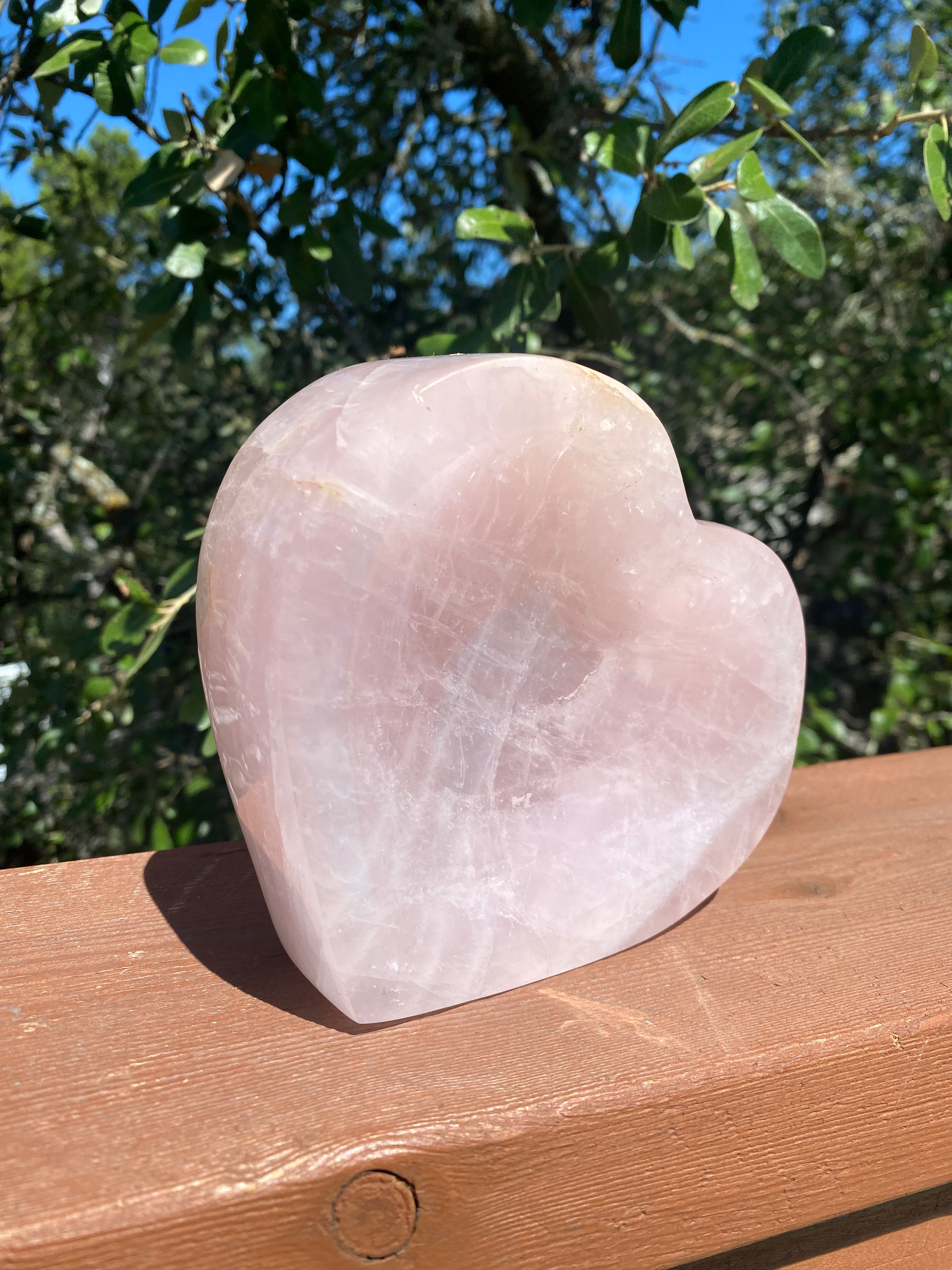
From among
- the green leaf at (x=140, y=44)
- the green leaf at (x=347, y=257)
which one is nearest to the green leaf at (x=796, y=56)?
the green leaf at (x=347, y=257)

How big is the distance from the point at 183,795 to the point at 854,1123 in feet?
4.63

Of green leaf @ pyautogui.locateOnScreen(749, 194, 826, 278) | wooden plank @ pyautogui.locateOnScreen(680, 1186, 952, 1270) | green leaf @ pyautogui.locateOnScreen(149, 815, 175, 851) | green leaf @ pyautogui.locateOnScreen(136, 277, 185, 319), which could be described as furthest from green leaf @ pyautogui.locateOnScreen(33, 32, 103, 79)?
wooden plank @ pyautogui.locateOnScreen(680, 1186, 952, 1270)

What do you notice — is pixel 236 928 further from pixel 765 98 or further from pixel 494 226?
pixel 765 98

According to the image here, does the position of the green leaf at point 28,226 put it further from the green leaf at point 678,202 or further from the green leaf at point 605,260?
the green leaf at point 678,202

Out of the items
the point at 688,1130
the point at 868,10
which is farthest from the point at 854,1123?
the point at 868,10

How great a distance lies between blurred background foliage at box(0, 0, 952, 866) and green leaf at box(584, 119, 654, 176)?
0.50 feet

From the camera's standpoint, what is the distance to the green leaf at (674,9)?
1.20 metres

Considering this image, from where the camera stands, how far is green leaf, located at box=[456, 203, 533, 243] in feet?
3.98

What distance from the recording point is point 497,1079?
71cm

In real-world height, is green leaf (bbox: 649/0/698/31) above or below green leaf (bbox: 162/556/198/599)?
above

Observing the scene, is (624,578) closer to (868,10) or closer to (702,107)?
(702,107)

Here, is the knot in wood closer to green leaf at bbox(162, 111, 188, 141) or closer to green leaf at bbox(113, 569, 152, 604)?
green leaf at bbox(113, 569, 152, 604)

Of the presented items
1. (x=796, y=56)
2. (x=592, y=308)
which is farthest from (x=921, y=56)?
(x=592, y=308)

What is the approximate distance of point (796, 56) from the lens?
3.84 ft
